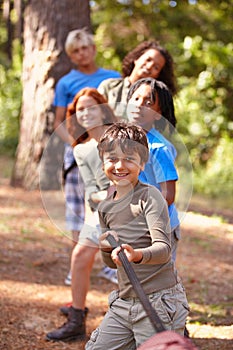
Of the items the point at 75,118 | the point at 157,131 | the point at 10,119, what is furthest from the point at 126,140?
the point at 10,119

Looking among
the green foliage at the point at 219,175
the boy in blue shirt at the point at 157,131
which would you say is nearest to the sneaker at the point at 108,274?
the boy in blue shirt at the point at 157,131

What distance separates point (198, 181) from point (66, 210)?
21.3 ft

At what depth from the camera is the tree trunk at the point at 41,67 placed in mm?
7758

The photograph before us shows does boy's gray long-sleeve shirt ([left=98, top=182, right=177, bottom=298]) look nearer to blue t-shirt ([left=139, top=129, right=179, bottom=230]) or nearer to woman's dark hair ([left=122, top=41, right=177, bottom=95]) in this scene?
blue t-shirt ([left=139, top=129, right=179, bottom=230])

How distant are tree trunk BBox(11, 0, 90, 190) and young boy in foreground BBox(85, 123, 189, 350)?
17.4 ft

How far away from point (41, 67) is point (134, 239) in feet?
19.2

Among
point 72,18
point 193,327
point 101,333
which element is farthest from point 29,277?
point 72,18

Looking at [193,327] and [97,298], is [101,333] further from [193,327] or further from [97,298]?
[97,298]

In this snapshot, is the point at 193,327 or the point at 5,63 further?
the point at 5,63

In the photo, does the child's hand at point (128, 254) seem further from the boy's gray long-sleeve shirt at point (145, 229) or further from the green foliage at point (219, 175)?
the green foliage at point (219, 175)

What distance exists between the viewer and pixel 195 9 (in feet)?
45.4

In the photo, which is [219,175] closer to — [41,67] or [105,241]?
[41,67]

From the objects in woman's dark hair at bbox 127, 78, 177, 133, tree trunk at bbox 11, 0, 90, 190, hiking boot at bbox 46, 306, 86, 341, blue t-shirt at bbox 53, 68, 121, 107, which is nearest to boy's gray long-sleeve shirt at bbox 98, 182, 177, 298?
woman's dark hair at bbox 127, 78, 177, 133

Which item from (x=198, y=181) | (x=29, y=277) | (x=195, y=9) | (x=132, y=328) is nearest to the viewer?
(x=132, y=328)
